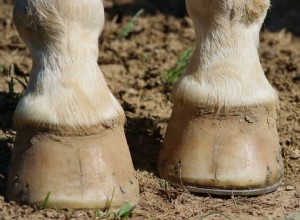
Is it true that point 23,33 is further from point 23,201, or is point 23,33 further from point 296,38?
point 296,38

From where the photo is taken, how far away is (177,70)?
4.48 meters

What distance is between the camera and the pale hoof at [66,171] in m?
2.86

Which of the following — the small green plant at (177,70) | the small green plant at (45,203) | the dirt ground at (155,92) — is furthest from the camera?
the small green plant at (177,70)

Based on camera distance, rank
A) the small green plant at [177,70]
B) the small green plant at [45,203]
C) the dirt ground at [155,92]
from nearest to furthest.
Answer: the small green plant at [45,203]
the dirt ground at [155,92]
the small green plant at [177,70]

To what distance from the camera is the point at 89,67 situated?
2924 mm

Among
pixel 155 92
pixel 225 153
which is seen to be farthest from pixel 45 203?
pixel 155 92

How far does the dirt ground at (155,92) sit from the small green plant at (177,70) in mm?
40

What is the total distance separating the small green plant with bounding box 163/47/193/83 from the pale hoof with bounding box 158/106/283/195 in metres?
1.15

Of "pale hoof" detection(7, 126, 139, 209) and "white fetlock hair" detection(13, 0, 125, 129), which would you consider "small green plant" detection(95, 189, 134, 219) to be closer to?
"pale hoof" detection(7, 126, 139, 209)

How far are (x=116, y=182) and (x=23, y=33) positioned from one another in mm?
566

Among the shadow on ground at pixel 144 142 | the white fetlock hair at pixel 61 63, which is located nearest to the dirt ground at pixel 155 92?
the shadow on ground at pixel 144 142

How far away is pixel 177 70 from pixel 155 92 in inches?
8.5

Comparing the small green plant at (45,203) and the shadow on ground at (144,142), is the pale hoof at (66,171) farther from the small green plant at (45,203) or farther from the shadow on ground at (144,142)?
the shadow on ground at (144,142)

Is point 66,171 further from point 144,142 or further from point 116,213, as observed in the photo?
point 144,142
